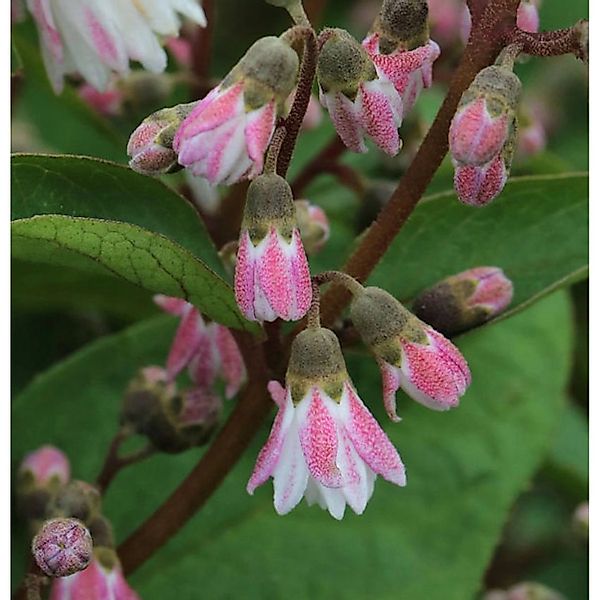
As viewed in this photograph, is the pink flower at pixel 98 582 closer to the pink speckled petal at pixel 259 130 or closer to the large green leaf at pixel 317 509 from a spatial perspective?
the large green leaf at pixel 317 509

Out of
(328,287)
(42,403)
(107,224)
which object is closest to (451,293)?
(328,287)

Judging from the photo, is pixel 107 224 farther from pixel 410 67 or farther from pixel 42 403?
pixel 42 403

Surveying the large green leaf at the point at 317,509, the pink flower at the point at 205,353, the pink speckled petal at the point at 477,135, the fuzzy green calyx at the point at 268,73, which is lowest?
the large green leaf at the point at 317,509

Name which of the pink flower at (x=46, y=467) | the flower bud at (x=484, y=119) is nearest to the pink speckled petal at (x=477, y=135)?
the flower bud at (x=484, y=119)

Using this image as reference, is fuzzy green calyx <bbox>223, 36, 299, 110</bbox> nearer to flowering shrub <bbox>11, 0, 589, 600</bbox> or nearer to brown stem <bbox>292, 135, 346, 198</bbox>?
flowering shrub <bbox>11, 0, 589, 600</bbox>

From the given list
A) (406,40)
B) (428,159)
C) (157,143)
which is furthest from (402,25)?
(157,143)

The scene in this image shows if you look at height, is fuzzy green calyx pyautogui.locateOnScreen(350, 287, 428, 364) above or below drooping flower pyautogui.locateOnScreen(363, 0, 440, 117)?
below

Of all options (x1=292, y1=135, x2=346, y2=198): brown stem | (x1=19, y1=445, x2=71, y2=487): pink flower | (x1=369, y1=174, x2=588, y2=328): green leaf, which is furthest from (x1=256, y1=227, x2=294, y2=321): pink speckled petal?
(x1=292, y1=135, x2=346, y2=198): brown stem
